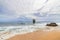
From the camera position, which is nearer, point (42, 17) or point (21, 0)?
point (21, 0)

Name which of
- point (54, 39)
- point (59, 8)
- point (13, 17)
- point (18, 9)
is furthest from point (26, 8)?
point (54, 39)

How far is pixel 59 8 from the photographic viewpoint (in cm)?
761

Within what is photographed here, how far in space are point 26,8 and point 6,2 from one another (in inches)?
43.8

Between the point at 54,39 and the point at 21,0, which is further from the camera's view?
the point at 21,0

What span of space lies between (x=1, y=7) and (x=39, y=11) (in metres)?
2.14

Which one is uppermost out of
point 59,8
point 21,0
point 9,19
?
point 21,0

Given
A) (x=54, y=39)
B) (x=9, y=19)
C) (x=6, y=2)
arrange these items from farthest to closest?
(x=9, y=19), (x=6, y=2), (x=54, y=39)

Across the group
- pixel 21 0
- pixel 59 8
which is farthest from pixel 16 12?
pixel 59 8

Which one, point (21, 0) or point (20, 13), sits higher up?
point (21, 0)

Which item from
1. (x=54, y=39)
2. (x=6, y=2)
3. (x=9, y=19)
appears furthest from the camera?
(x=9, y=19)

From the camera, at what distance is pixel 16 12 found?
7344 millimetres

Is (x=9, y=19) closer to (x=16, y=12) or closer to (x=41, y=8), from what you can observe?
(x=16, y=12)

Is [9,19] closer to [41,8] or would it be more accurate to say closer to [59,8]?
[41,8]

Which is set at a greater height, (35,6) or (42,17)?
(35,6)
